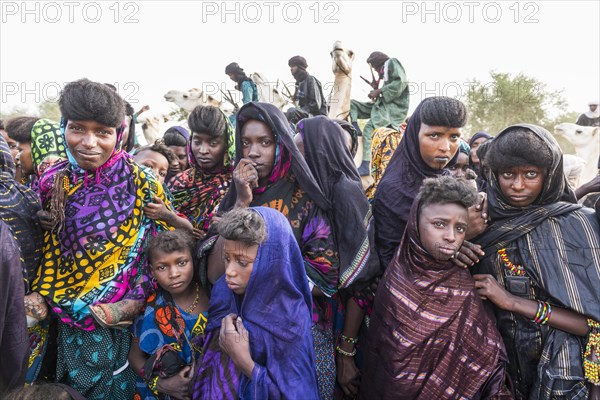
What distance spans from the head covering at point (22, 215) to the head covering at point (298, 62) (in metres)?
7.91

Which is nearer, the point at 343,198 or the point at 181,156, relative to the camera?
the point at 343,198

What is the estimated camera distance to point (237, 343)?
1.86 m

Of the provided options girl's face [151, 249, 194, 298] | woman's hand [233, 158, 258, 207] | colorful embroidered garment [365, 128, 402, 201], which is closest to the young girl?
girl's face [151, 249, 194, 298]

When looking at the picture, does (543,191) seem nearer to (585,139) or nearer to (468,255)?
(468,255)

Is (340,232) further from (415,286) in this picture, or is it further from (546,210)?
(546,210)

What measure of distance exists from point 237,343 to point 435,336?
3.05 ft

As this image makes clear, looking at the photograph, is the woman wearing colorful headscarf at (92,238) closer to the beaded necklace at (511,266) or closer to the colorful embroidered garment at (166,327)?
the colorful embroidered garment at (166,327)

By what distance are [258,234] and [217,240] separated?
497mm

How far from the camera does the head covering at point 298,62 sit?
9506mm

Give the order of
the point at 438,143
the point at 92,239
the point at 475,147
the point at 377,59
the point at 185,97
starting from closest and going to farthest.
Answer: the point at 92,239
the point at 438,143
the point at 475,147
the point at 377,59
the point at 185,97

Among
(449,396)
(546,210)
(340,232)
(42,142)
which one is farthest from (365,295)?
(42,142)

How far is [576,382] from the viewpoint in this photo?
6.30 feet

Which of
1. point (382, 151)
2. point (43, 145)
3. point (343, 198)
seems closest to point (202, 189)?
point (43, 145)

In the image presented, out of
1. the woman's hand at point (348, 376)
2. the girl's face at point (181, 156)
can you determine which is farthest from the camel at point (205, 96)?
the woman's hand at point (348, 376)
